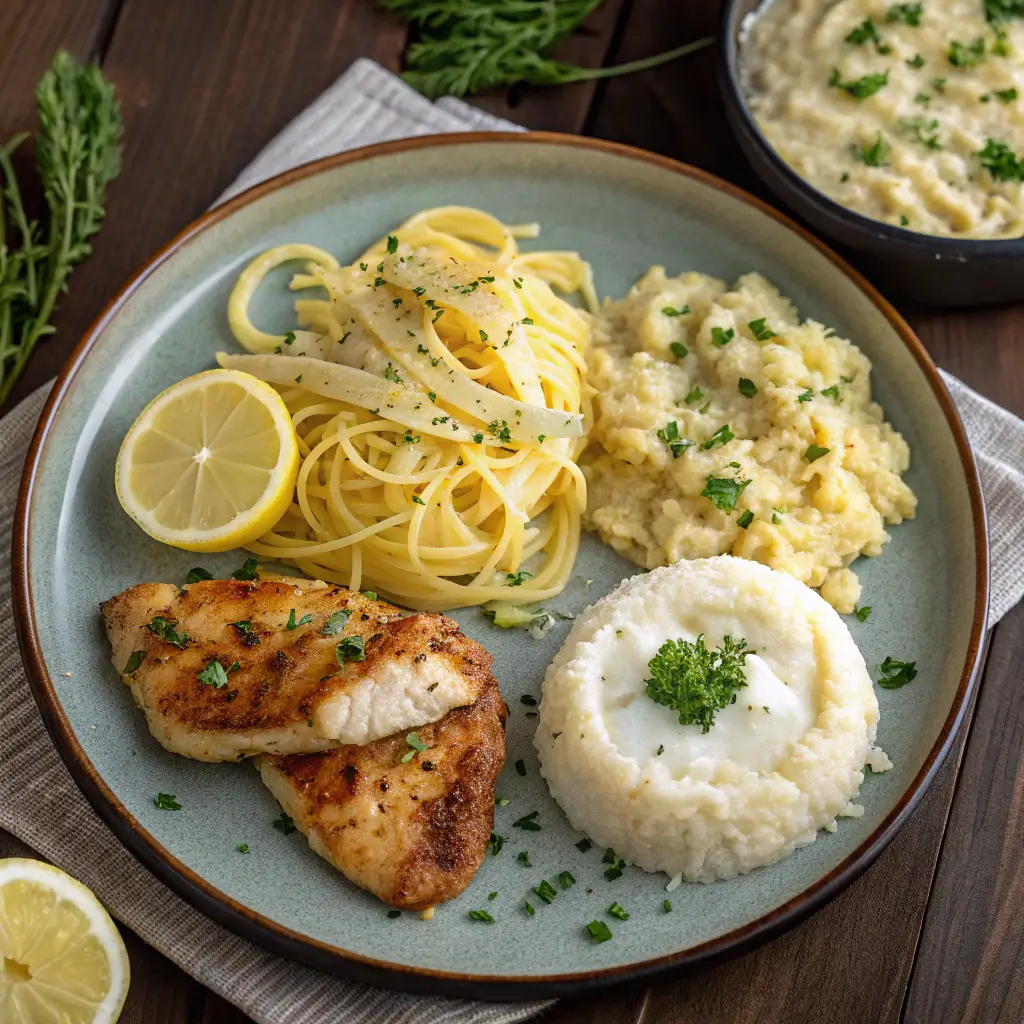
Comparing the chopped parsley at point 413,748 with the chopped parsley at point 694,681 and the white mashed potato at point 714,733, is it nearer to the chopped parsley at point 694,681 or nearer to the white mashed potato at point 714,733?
the white mashed potato at point 714,733

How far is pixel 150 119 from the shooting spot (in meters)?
5.75

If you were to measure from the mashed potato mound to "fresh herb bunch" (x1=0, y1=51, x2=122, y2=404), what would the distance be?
2.35 metres

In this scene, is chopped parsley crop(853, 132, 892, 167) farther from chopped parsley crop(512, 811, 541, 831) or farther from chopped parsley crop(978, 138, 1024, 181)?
chopped parsley crop(512, 811, 541, 831)

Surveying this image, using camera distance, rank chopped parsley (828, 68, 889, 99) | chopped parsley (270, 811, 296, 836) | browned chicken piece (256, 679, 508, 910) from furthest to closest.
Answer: chopped parsley (828, 68, 889, 99)
chopped parsley (270, 811, 296, 836)
browned chicken piece (256, 679, 508, 910)

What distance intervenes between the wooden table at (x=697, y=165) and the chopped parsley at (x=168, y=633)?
3.00 feet

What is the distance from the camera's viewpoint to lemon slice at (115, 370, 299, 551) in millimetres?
4336

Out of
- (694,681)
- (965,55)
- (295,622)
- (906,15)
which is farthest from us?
(906,15)

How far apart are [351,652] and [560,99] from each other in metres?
3.20

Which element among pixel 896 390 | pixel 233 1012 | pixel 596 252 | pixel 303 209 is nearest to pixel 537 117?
pixel 596 252

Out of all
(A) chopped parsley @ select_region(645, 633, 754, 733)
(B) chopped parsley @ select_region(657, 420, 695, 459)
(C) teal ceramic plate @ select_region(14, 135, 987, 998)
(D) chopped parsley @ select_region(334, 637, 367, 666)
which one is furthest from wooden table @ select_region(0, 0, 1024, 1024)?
(B) chopped parsley @ select_region(657, 420, 695, 459)

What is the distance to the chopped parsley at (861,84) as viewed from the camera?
5.41 meters

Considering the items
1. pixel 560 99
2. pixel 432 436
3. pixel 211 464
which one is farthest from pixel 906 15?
pixel 211 464

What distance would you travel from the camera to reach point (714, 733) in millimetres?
3906

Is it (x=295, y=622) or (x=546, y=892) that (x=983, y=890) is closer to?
(x=546, y=892)
